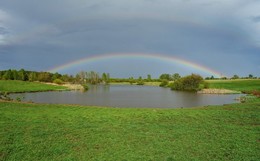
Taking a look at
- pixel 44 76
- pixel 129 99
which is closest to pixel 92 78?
pixel 44 76

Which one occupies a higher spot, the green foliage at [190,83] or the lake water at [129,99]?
the green foliage at [190,83]

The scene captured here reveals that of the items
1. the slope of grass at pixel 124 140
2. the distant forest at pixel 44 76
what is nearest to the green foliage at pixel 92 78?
the distant forest at pixel 44 76

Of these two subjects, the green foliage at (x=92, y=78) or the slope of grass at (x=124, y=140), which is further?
the green foliage at (x=92, y=78)

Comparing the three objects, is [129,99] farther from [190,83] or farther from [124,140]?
[190,83]

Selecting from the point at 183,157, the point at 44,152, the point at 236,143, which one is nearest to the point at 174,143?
the point at 183,157

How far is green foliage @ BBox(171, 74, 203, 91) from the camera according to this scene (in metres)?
106

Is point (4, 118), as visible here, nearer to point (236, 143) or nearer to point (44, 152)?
point (44, 152)

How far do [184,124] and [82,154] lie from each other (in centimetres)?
885

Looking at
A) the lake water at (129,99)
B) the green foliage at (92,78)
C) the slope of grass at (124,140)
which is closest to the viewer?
the slope of grass at (124,140)

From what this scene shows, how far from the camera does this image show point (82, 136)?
527 inches

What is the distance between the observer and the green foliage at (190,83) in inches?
4161

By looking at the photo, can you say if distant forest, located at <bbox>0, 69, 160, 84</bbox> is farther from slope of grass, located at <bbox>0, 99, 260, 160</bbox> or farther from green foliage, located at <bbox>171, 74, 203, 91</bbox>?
slope of grass, located at <bbox>0, 99, 260, 160</bbox>

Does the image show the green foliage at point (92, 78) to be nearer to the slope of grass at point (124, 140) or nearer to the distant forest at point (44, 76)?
the distant forest at point (44, 76)

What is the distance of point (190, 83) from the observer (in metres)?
108
